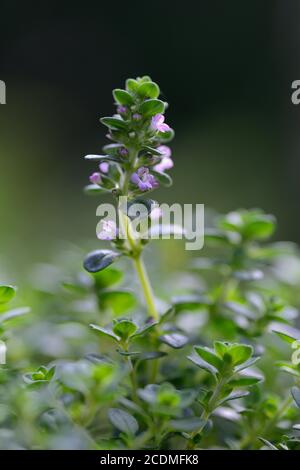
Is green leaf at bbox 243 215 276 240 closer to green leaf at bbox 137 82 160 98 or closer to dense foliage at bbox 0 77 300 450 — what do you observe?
dense foliage at bbox 0 77 300 450

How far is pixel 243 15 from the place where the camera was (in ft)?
12.0

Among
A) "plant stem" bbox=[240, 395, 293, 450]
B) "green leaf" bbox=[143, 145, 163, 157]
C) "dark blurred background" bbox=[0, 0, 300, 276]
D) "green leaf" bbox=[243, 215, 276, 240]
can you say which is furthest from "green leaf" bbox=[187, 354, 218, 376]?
"dark blurred background" bbox=[0, 0, 300, 276]

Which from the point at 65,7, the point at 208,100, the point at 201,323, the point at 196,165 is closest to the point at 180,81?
the point at 208,100

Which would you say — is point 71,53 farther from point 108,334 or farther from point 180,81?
point 108,334

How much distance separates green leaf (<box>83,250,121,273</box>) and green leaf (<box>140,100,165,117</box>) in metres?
0.18

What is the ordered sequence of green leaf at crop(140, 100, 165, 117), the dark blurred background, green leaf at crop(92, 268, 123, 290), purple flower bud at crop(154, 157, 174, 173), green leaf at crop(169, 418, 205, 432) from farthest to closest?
the dark blurred background → green leaf at crop(92, 268, 123, 290) → purple flower bud at crop(154, 157, 174, 173) → green leaf at crop(140, 100, 165, 117) → green leaf at crop(169, 418, 205, 432)

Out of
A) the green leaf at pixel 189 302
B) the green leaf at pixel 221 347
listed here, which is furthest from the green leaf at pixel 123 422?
Answer: the green leaf at pixel 189 302

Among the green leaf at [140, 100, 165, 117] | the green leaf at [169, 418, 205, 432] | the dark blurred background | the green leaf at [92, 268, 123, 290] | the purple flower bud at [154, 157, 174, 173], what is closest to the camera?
the green leaf at [169, 418, 205, 432]

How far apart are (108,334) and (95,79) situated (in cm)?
312

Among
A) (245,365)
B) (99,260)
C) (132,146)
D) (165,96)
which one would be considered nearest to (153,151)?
(132,146)

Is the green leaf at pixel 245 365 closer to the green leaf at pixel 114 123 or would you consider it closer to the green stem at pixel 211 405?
the green stem at pixel 211 405

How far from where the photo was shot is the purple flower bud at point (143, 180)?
714 mm

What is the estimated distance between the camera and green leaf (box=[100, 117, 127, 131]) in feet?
2.26

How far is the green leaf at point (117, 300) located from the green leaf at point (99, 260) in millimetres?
126
